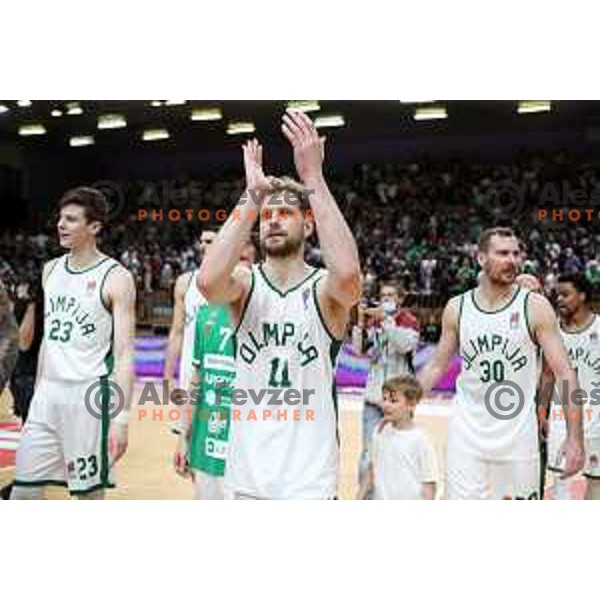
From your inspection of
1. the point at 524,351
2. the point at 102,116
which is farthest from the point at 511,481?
the point at 102,116

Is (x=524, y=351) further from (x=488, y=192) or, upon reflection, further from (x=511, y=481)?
(x=488, y=192)

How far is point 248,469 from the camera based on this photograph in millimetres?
3750

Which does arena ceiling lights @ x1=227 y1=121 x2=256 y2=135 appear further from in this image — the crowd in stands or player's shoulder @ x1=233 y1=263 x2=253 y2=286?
player's shoulder @ x1=233 y1=263 x2=253 y2=286

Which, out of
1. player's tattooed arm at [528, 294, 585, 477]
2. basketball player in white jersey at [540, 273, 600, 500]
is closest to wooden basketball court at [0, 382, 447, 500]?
basketball player in white jersey at [540, 273, 600, 500]

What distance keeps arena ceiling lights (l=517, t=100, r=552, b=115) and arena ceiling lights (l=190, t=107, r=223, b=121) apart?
71.6 inches

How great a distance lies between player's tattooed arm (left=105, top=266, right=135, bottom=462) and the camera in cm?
483

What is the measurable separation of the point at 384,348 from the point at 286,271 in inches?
101

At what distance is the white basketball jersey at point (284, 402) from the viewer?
3.72m

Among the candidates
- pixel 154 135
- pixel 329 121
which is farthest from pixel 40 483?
pixel 329 121

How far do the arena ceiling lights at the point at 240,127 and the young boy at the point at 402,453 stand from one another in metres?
1.99

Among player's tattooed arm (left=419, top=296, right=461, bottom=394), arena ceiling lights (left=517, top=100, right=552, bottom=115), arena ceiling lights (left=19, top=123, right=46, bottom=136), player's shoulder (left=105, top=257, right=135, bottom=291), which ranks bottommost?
player's tattooed arm (left=419, top=296, right=461, bottom=394)

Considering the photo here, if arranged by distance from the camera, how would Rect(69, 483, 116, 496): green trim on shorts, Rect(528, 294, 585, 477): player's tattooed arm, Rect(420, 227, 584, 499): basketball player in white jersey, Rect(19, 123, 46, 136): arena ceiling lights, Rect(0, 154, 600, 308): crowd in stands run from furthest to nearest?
Rect(0, 154, 600, 308): crowd in stands → Rect(19, 123, 46, 136): arena ceiling lights → Rect(69, 483, 116, 496): green trim on shorts → Rect(420, 227, 584, 499): basketball player in white jersey → Rect(528, 294, 585, 477): player's tattooed arm

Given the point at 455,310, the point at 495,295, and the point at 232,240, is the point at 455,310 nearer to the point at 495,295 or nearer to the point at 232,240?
the point at 495,295
